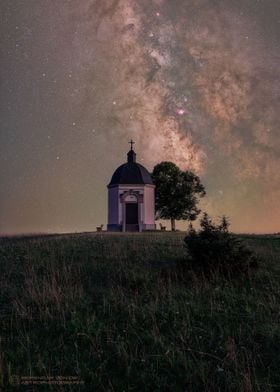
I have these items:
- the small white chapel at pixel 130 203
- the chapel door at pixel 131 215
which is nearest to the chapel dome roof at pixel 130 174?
the small white chapel at pixel 130 203

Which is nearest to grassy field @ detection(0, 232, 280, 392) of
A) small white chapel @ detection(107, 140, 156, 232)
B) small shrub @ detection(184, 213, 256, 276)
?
small shrub @ detection(184, 213, 256, 276)

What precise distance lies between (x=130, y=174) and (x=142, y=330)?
3103 cm

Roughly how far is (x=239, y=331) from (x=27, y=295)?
17.3 ft

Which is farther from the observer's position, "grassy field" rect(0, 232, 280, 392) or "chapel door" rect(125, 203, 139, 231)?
"chapel door" rect(125, 203, 139, 231)

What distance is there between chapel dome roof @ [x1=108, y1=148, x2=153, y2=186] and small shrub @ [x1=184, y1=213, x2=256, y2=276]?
81.8 feet

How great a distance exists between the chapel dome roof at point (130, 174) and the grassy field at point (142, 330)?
2534 centimetres

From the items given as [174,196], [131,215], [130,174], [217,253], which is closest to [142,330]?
[217,253]

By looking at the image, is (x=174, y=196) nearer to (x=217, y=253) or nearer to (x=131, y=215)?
(x=131, y=215)

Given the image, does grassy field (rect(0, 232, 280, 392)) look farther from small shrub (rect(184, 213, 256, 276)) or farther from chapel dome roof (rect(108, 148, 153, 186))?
chapel dome roof (rect(108, 148, 153, 186))

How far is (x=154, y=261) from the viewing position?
497 inches

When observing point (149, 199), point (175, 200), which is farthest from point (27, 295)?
point (175, 200)

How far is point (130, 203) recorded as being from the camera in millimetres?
→ 35875

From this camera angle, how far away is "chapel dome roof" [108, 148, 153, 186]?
36.3 meters

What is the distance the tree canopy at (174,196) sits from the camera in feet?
139
